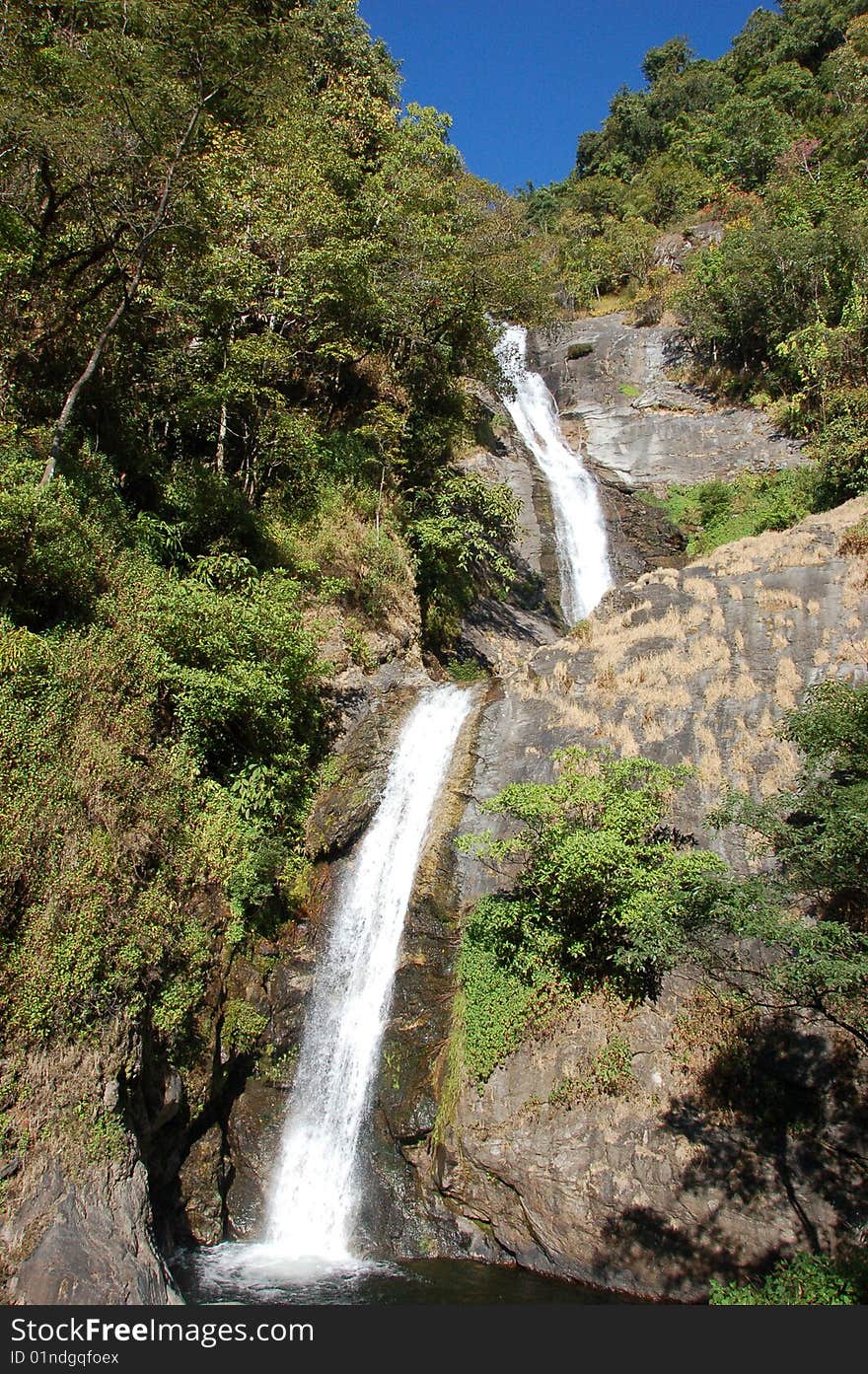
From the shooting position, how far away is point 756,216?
31.5m

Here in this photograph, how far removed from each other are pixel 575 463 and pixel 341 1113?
24236 mm

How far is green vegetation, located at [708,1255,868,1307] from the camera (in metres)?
6.89

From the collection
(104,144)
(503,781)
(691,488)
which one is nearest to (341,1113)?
(503,781)

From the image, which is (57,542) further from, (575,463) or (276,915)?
(575,463)

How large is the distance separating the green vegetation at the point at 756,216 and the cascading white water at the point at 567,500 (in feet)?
16.1

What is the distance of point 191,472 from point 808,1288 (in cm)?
1734

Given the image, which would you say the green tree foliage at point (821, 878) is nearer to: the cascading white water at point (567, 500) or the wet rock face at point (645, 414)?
the cascading white water at point (567, 500)

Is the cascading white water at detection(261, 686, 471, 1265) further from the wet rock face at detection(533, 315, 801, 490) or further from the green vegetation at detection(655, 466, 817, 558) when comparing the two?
the wet rock face at detection(533, 315, 801, 490)

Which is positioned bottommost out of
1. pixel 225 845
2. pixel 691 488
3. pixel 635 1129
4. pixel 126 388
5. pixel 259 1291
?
pixel 259 1291

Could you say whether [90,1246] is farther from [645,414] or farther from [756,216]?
[756,216]

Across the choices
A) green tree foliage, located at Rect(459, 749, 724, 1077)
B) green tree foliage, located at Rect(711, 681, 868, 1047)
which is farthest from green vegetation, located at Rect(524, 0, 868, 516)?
green tree foliage, located at Rect(459, 749, 724, 1077)

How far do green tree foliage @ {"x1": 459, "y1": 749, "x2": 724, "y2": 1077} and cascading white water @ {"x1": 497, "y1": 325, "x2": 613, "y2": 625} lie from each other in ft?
39.3

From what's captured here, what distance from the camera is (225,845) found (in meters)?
12.8

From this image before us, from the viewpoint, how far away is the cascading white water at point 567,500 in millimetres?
→ 25219
